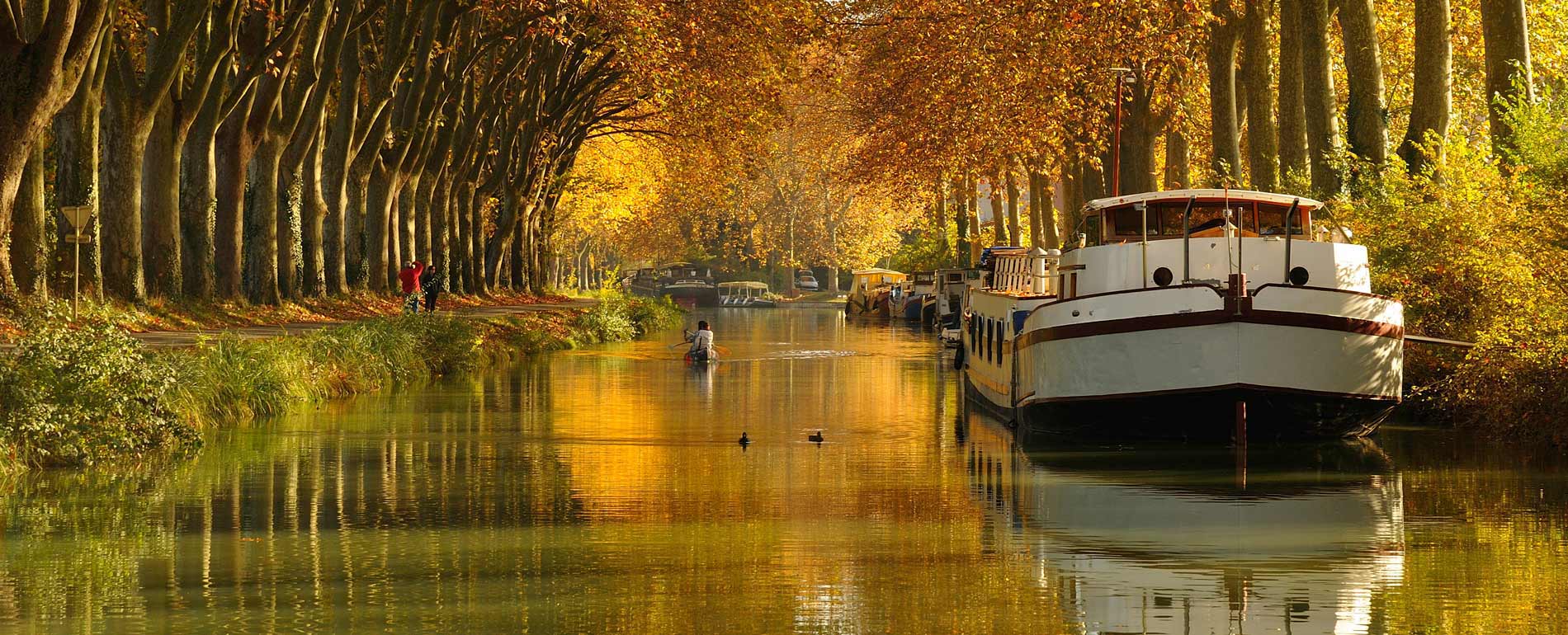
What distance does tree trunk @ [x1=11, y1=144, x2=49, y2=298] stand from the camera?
28578 mm

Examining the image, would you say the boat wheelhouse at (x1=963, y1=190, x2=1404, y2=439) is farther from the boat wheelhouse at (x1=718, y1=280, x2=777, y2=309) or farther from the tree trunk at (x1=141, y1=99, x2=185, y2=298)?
the boat wheelhouse at (x1=718, y1=280, x2=777, y2=309)

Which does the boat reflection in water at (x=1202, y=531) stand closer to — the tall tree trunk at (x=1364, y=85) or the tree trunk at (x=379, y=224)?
the tall tree trunk at (x=1364, y=85)

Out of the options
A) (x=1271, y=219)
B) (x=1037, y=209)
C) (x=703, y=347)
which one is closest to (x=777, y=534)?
(x=1271, y=219)

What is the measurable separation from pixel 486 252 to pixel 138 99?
40721 mm

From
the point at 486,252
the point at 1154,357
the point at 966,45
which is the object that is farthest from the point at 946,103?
the point at 486,252

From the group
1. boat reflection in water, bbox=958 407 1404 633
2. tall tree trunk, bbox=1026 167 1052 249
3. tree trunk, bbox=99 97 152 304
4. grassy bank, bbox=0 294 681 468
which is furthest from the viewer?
tall tree trunk, bbox=1026 167 1052 249

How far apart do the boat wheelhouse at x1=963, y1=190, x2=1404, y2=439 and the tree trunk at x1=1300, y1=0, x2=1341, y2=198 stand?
10.5 m

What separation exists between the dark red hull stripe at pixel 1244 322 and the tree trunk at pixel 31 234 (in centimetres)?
1481

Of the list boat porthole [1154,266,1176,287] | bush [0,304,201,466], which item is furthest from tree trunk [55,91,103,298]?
boat porthole [1154,266,1176,287]

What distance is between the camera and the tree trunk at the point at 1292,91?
3688 centimetres

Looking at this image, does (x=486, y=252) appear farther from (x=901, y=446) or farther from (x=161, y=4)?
(x=901, y=446)

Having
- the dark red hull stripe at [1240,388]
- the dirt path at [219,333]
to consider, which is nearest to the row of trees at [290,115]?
the dirt path at [219,333]

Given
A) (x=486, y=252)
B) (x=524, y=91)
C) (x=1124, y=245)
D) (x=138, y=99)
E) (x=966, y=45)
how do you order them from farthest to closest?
(x=486, y=252), (x=524, y=91), (x=966, y=45), (x=138, y=99), (x=1124, y=245)

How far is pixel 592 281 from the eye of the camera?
15012cm
